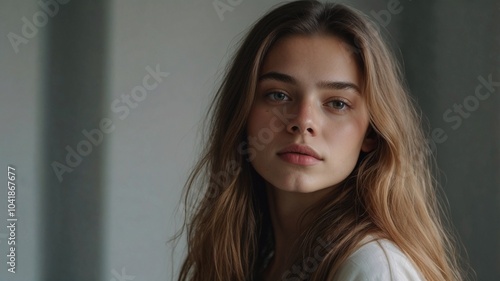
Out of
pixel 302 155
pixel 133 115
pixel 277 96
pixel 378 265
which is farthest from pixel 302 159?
pixel 133 115

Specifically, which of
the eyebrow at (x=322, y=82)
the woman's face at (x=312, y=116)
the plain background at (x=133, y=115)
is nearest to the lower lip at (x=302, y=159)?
the woman's face at (x=312, y=116)

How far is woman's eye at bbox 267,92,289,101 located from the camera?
3.38 feet

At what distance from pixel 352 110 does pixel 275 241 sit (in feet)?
1.06

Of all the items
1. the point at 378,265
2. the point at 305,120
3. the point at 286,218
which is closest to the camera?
the point at 378,265

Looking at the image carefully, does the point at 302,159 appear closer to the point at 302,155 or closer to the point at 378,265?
the point at 302,155

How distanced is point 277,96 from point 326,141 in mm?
107

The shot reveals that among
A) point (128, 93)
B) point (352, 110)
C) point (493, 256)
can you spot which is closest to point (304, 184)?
point (352, 110)

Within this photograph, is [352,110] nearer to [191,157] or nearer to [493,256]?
[493,256]

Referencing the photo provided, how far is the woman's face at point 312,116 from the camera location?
1.00 m

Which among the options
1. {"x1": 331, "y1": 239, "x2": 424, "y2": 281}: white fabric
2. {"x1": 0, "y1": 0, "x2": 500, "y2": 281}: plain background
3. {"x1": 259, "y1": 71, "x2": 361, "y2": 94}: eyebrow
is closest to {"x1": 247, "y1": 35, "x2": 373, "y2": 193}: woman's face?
{"x1": 259, "y1": 71, "x2": 361, "y2": 94}: eyebrow

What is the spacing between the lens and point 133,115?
80.3 inches

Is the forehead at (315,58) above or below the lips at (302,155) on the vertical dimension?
above

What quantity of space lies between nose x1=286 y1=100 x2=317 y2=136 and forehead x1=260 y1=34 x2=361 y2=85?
5 cm

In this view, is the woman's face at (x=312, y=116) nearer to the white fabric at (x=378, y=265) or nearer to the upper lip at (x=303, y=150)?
the upper lip at (x=303, y=150)
